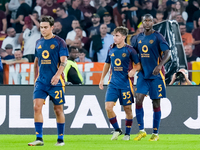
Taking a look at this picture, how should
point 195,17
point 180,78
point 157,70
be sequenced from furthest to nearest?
1. point 195,17
2. point 180,78
3. point 157,70

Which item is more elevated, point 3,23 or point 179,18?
point 179,18

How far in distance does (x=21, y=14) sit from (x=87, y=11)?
78.1 inches

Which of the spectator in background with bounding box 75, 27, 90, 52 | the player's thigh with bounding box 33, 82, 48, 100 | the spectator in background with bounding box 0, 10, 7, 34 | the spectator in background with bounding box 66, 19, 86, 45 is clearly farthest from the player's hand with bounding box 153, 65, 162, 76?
the spectator in background with bounding box 0, 10, 7, 34

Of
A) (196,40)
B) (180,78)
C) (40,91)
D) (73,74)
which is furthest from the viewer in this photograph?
(196,40)

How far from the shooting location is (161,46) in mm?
7312

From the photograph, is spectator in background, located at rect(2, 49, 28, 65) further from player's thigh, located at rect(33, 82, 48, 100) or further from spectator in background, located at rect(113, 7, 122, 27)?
player's thigh, located at rect(33, 82, 48, 100)

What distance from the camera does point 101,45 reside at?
1229 centimetres

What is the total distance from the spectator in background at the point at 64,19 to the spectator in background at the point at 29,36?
0.76 metres

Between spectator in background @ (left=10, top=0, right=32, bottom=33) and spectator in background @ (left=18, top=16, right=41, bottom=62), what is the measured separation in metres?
0.30

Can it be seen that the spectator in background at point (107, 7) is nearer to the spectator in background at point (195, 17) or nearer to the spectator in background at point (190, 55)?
the spectator in background at point (195, 17)

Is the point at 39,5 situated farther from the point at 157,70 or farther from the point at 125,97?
the point at 157,70

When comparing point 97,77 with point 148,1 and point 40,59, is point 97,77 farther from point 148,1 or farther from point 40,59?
point 148,1

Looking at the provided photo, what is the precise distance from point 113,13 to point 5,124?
585 cm

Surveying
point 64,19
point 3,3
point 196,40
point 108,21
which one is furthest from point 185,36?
point 3,3
